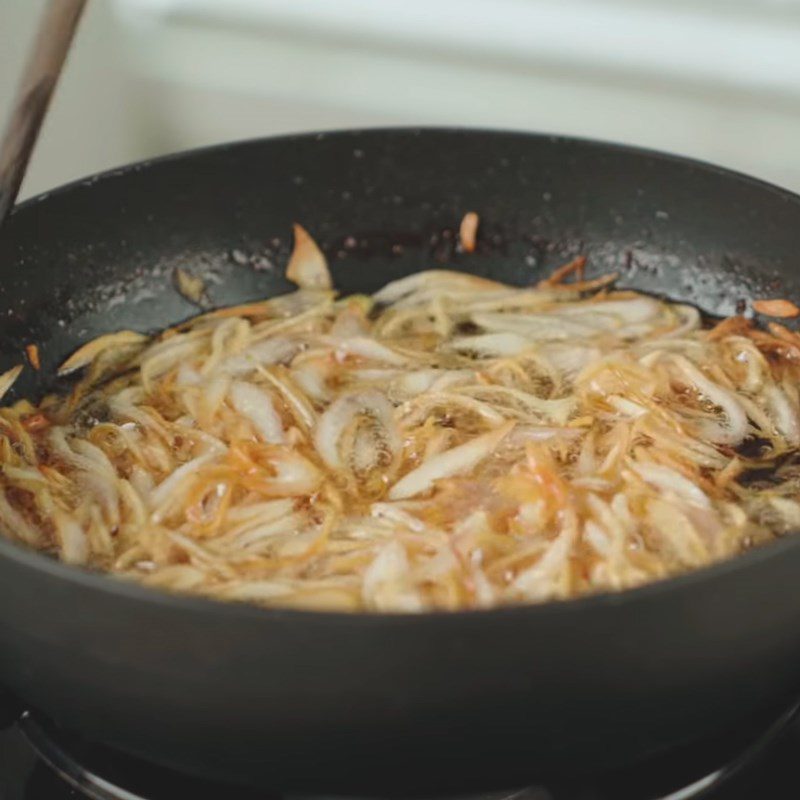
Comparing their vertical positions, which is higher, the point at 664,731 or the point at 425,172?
the point at 425,172

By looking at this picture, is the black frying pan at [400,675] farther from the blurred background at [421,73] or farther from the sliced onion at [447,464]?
the blurred background at [421,73]

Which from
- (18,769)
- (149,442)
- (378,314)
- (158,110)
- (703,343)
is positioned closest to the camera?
(18,769)

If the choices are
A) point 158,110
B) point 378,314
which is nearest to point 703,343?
point 378,314

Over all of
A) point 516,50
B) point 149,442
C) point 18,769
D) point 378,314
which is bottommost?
point 18,769

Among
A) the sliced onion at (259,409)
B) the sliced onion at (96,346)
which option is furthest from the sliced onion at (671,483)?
the sliced onion at (96,346)

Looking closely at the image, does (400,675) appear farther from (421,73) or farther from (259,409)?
(421,73)

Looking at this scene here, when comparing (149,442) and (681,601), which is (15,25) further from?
(681,601)

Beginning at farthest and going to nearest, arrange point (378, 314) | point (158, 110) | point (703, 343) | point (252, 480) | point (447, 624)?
point (158, 110) → point (378, 314) → point (703, 343) → point (252, 480) → point (447, 624)

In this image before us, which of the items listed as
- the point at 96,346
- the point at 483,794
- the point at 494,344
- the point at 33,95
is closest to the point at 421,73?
the point at 494,344
